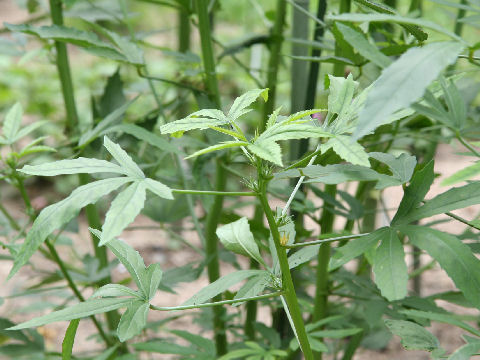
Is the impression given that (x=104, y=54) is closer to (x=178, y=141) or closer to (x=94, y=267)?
(x=178, y=141)

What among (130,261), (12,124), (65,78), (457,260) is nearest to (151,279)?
(130,261)

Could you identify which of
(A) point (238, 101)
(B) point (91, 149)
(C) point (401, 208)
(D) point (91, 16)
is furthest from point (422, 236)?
(D) point (91, 16)

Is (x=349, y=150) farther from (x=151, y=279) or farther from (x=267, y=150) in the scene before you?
(x=151, y=279)

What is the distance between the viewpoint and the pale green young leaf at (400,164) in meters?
0.45

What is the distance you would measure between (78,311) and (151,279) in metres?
0.07

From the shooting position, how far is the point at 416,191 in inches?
17.1

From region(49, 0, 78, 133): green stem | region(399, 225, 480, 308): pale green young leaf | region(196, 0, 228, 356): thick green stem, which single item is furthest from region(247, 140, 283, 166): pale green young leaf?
region(49, 0, 78, 133): green stem

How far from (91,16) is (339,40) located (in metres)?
0.47

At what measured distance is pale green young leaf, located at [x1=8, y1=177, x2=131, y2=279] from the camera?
37cm

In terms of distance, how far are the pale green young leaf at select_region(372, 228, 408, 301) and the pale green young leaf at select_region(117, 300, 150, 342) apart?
17cm

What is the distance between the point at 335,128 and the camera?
40cm

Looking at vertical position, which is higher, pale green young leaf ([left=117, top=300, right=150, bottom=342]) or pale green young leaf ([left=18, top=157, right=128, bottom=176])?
pale green young leaf ([left=18, top=157, right=128, bottom=176])

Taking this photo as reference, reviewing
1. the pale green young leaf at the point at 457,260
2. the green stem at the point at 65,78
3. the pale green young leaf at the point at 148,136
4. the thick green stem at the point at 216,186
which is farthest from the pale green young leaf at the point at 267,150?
the green stem at the point at 65,78

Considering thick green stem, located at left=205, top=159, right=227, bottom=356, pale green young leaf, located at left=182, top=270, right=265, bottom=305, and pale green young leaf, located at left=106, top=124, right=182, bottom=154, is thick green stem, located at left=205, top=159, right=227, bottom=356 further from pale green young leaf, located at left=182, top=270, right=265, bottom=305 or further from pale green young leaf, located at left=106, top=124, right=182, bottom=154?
pale green young leaf, located at left=182, top=270, right=265, bottom=305
